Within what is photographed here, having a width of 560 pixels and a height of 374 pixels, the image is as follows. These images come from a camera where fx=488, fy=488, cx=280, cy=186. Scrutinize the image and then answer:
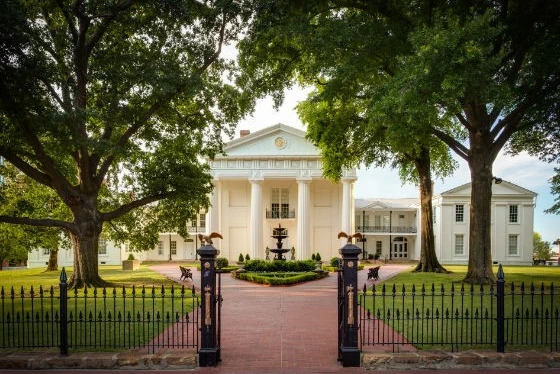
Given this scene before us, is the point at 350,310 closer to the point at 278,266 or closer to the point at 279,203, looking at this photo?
the point at 278,266

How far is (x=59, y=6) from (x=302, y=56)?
921 cm

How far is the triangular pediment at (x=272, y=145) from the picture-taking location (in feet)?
147

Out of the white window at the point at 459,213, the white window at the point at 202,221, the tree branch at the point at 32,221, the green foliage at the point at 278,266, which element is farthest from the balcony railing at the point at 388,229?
the tree branch at the point at 32,221

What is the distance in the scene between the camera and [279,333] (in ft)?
34.3

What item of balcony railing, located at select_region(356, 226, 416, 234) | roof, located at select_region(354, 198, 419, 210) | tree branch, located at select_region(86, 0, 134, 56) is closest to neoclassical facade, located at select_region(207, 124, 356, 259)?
balcony railing, located at select_region(356, 226, 416, 234)

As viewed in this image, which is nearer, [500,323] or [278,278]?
[500,323]

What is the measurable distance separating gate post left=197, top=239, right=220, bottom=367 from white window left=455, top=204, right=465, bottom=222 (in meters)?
46.6

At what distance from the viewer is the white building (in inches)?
1750

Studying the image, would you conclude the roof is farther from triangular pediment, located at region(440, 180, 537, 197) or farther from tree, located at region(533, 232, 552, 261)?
tree, located at region(533, 232, 552, 261)

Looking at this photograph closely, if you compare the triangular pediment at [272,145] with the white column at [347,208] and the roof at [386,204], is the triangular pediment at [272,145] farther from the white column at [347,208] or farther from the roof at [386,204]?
the roof at [386,204]

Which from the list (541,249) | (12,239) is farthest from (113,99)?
(541,249)

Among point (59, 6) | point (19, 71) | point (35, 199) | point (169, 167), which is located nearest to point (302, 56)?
point (169, 167)

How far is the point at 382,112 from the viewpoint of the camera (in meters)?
16.1

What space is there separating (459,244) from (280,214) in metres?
19.2
